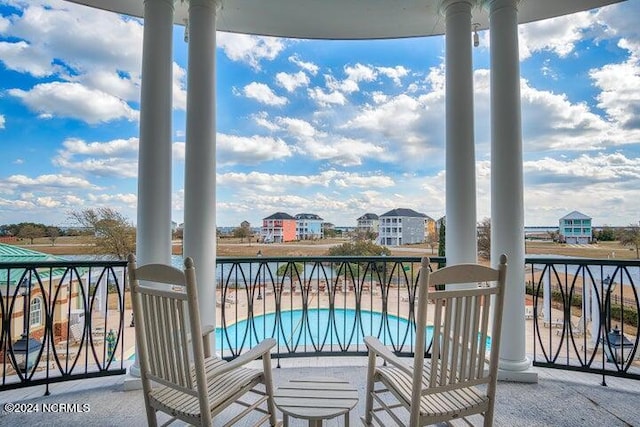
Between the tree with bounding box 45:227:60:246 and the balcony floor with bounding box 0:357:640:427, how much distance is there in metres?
2.51

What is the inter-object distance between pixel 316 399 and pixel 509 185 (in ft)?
7.51

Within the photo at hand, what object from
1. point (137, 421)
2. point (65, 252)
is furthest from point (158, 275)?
point (65, 252)

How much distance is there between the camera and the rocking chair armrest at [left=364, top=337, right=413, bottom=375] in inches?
62.4

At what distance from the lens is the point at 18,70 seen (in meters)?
5.22

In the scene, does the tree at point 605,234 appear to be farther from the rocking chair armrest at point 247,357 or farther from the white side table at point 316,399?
the rocking chair armrest at point 247,357

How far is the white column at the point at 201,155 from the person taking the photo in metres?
2.80

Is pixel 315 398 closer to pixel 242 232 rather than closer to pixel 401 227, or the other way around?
pixel 242 232

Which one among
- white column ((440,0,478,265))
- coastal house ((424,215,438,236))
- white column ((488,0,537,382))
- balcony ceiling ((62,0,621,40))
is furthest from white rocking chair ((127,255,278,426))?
coastal house ((424,215,438,236))

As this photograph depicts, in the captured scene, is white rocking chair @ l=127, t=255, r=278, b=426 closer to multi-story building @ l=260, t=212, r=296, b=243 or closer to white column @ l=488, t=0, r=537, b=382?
white column @ l=488, t=0, r=537, b=382

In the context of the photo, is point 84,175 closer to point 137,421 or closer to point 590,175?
point 137,421

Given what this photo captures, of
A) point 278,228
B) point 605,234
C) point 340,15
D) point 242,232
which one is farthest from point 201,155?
point 605,234

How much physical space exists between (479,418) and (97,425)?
98.6 inches

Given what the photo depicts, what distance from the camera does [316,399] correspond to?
166 centimetres

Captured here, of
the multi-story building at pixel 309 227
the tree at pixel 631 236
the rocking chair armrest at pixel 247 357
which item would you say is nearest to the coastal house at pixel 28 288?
the rocking chair armrest at pixel 247 357
